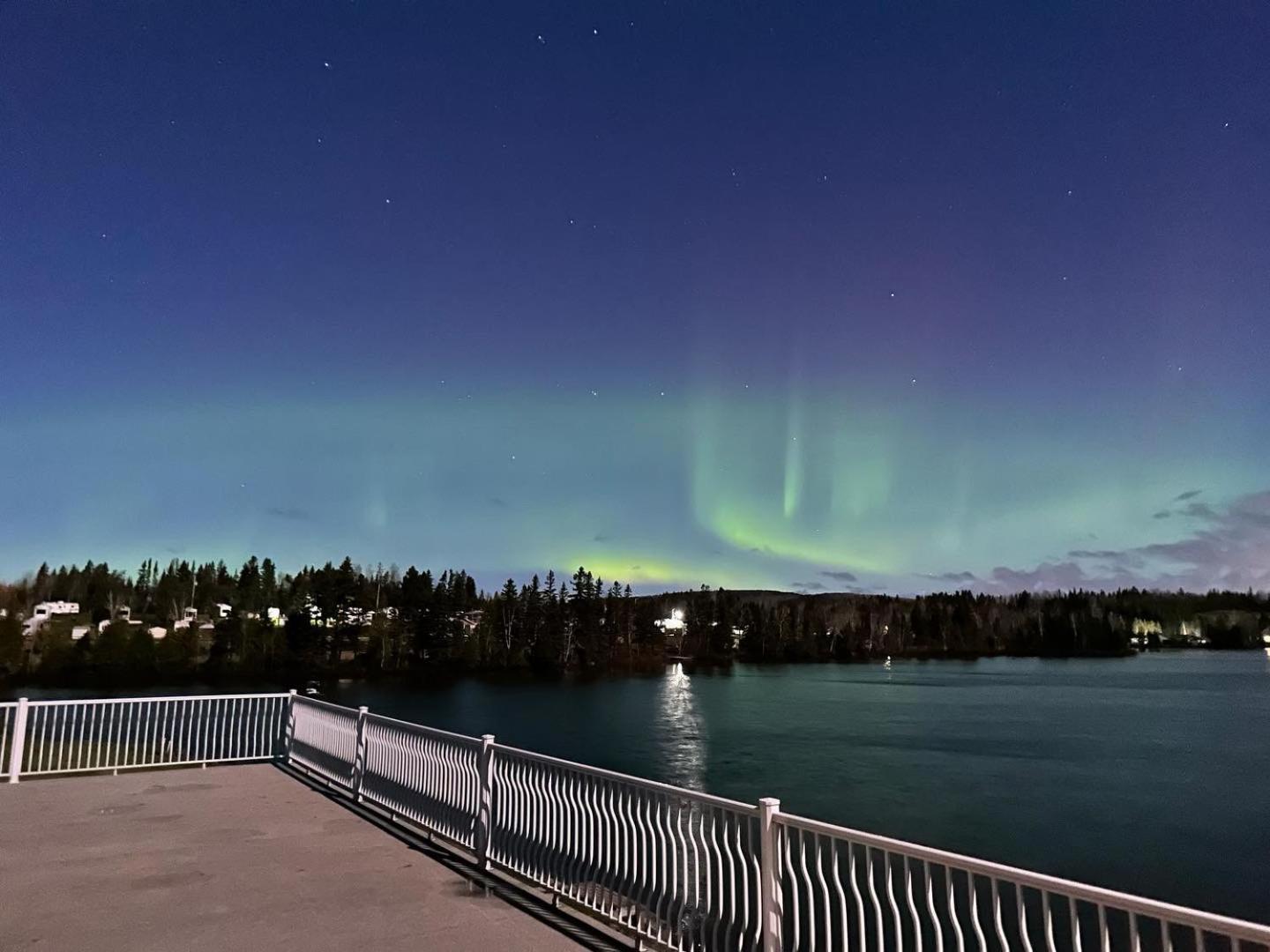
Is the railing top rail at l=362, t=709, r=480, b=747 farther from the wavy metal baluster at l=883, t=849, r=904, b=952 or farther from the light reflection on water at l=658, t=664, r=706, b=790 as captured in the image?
the light reflection on water at l=658, t=664, r=706, b=790

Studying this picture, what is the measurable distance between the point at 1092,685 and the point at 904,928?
254ft

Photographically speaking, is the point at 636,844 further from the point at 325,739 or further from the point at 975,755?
the point at 975,755

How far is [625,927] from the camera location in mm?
4680

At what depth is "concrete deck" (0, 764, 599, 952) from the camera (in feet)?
14.8

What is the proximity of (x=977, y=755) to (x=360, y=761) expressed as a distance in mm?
34711

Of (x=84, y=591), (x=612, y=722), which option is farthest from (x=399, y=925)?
(x=84, y=591)

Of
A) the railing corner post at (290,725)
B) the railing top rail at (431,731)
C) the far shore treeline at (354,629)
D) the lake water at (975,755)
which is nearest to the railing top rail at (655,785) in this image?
the railing top rail at (431,731)

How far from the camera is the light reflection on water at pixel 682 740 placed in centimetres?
3122

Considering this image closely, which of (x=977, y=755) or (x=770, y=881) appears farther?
(x=977, y=755)

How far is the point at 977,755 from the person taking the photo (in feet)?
120

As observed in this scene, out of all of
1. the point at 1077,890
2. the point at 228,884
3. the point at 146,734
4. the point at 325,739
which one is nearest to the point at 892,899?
the point at 1077,890

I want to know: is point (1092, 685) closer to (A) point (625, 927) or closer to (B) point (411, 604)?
(B) point (411, 604)

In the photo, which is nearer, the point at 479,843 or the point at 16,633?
the point at 479,843

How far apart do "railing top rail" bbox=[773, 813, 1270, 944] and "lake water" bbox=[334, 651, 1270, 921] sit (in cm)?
1811
